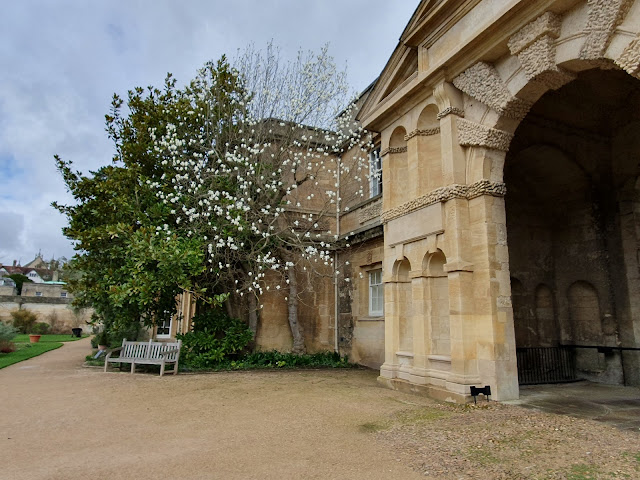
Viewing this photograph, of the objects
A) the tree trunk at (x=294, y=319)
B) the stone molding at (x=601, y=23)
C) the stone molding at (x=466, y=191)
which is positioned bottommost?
the tree trunk at (x=294, y=319)

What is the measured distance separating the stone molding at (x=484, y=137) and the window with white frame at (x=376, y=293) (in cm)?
570

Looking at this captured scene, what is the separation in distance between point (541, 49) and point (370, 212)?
7.16 metres

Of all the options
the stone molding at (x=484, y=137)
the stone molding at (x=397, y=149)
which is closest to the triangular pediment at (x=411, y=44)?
the stone molding at (x=397, y=149)

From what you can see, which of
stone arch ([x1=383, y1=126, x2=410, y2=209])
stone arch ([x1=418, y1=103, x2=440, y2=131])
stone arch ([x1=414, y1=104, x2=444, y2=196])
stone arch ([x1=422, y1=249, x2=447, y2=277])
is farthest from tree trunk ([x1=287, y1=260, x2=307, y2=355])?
stone arch ([x1=418, y1=103, x2=440, y2=131])

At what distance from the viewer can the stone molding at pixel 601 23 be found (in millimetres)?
5098

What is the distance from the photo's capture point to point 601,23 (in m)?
5.33

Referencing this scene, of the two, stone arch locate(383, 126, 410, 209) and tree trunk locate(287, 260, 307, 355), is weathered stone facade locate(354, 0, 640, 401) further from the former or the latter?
tree trunk locate(287, 260, 307, 355)

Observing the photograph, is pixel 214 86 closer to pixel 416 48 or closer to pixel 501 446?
pixel 416 48

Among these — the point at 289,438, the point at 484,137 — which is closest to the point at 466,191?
the point at 484,137

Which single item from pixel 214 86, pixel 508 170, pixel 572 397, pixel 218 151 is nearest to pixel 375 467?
pixel 572 397

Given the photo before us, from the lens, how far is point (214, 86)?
469 inches

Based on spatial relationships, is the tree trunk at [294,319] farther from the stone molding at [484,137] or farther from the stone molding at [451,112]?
the stone molding at [484,137]

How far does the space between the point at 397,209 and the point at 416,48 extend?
3.21 metres

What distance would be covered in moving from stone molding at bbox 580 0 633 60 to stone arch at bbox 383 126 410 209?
4044mm
